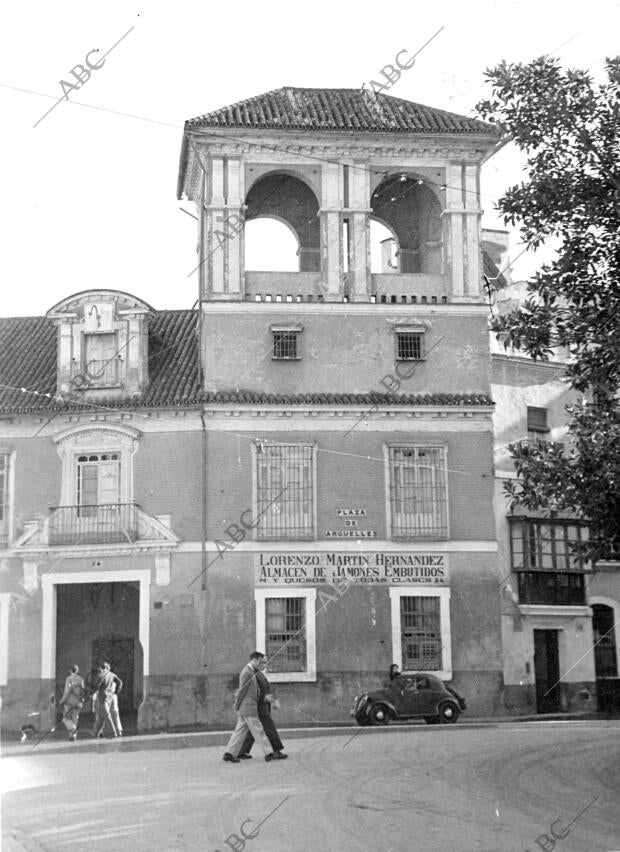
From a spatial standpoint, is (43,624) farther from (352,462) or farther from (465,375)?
(465,375)

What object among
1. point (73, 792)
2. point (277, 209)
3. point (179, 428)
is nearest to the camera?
point (73, 792)

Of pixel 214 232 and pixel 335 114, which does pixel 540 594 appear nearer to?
pixel 214 232

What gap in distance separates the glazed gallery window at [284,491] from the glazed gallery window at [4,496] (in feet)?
15.4

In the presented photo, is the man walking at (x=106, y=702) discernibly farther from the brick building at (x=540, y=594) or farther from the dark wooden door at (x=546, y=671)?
the dark wooden door at (x=546, y=671)

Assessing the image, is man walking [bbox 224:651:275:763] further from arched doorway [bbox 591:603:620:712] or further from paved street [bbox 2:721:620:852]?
arched doorway [bbox 591:603:620:712]

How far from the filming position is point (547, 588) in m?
28.1

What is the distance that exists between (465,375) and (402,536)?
14.2ft

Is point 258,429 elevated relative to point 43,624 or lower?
elevated

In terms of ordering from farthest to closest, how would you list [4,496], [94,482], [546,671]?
1. [546,671]
2. [94,482]
3. [4,496]

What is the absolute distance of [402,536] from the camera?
24484 millimetres

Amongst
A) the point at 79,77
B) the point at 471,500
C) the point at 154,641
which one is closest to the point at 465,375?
the point at 471,500

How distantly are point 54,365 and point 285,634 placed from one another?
7054mm

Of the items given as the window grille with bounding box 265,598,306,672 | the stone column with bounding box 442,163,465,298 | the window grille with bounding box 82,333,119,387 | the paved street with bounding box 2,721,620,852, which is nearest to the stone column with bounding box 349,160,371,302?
the stone column with bounding box 442,163,465,298

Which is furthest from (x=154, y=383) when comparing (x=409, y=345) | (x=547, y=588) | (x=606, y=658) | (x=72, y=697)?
(x=606, y=658)
